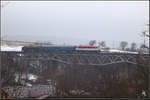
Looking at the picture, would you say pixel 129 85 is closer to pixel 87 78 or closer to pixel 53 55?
pixel 87 78

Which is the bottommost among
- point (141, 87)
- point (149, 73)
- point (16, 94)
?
point (16, 94)

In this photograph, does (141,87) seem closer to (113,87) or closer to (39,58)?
(113,87)

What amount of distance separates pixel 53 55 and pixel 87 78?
5.19 metres

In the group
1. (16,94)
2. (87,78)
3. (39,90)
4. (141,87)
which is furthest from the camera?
(87,78)

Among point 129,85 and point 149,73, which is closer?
point 149,73

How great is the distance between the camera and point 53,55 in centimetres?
1166

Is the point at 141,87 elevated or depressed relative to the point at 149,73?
depressed

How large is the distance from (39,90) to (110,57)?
6752 mm

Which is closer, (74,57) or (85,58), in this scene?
(74,57)

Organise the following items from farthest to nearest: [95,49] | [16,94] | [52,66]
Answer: [95,49] < [52,66] < [16,94]

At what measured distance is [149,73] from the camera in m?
3.59

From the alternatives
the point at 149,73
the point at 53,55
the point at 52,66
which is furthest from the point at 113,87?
the point at 53,55

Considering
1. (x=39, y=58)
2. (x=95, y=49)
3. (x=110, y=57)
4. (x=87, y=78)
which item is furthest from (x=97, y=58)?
(x=87, y=78)

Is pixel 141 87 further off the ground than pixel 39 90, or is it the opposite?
pixel 141 87
